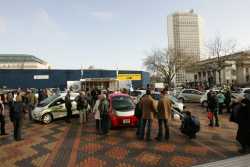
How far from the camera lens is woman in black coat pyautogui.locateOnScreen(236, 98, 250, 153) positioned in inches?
268

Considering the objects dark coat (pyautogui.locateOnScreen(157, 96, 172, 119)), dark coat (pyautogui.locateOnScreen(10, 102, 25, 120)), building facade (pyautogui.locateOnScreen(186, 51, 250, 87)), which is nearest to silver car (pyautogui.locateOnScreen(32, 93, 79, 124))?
dark coat (pyautogui.locateOnScreen(10, 102, 25, 120))

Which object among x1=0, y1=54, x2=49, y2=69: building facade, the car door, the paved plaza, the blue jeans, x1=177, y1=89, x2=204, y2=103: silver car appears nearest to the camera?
the paved plaza

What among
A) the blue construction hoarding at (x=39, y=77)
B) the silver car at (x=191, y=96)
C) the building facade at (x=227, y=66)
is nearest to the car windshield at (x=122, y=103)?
the silver car at (x=191, y=96)

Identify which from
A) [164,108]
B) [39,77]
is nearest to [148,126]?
[164,108]

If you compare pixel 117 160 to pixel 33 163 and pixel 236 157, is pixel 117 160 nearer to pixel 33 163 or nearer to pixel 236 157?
pixel 33 163

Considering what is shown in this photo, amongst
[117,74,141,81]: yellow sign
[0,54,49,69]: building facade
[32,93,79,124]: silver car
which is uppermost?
[0,54,49,69]: building facade

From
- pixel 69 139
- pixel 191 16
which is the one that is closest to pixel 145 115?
pixel 69 139

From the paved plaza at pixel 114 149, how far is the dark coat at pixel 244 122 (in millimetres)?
456

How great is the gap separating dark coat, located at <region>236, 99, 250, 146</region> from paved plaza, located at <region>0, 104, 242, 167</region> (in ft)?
1.49

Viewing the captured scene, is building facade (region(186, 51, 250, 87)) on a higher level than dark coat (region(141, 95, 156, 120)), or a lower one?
higher

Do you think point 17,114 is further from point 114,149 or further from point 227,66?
point 227,66

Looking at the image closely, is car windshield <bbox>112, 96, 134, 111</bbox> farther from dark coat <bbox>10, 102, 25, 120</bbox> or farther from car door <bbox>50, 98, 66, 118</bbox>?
dark coat <bbox>10, 102, 25, 120</bbox>

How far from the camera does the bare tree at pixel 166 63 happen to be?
51541mm

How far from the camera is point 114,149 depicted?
24.6 feet
